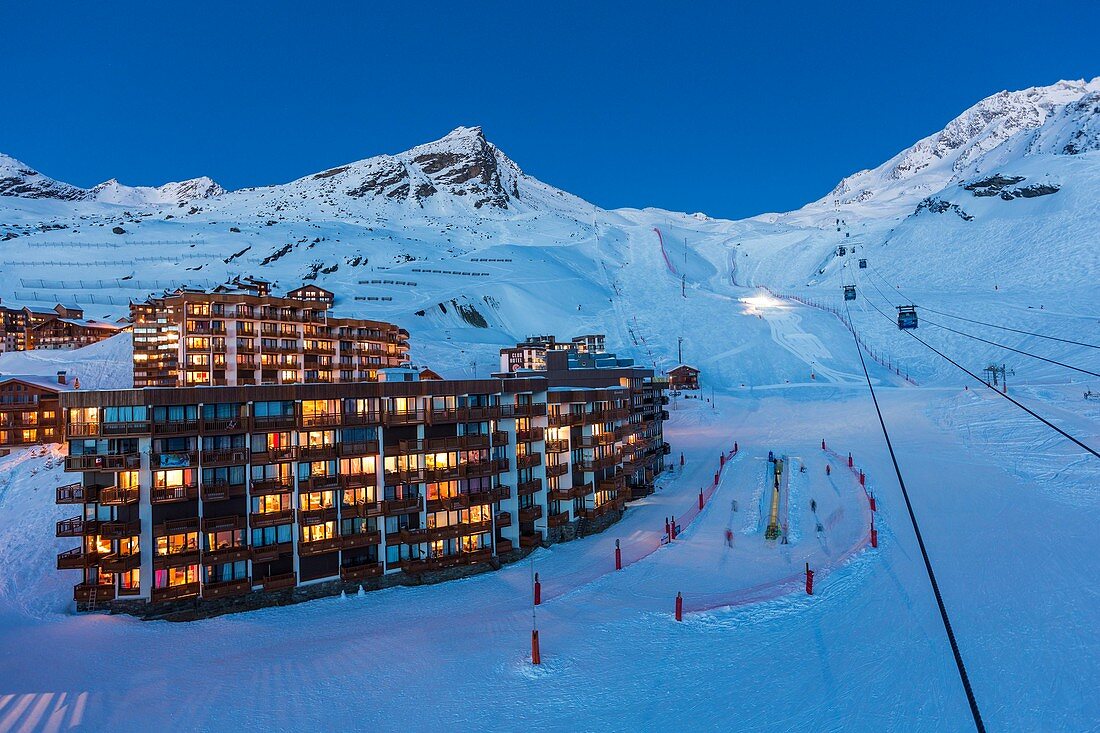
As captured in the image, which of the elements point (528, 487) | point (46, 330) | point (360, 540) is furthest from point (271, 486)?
point (46, 330)

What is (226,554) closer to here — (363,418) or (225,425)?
(225,425)

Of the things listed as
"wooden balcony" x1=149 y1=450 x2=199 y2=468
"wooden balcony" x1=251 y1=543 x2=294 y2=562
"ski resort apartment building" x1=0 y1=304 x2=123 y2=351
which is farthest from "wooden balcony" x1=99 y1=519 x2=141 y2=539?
"ski resort apartment building" x1=0 y1=304 x2=123 y2=351

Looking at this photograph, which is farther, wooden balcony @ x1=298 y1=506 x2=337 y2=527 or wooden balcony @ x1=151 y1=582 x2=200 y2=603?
wooden balcony @ x1=298 y1=506 x2=337 y2=527

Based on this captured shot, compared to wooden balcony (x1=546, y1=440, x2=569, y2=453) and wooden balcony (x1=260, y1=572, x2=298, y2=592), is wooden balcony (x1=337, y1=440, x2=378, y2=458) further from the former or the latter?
wooden balcony (x1=546, y1=440, x2=569, y2=453)

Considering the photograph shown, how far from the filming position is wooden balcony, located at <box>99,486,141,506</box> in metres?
25.5

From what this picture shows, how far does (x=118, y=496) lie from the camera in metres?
25.8

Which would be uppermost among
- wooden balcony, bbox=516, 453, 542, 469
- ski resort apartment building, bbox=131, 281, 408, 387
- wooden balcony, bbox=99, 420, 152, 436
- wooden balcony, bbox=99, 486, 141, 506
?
ski resort apartment building, bbox=131, 281, 408, 387

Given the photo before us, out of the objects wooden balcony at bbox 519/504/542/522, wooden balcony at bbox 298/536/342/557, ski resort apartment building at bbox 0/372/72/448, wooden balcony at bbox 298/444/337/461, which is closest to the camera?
wooden balcony at bbox 298/536/342/557

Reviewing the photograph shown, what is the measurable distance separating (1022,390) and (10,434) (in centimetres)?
10098

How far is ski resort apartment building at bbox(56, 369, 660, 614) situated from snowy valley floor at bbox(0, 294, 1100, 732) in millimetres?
1716

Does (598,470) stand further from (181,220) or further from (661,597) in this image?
(181,220)

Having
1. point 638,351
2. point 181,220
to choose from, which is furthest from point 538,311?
point 181,220

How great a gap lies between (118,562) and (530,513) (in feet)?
64.9

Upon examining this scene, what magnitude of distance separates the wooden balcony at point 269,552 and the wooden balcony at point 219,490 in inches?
107
